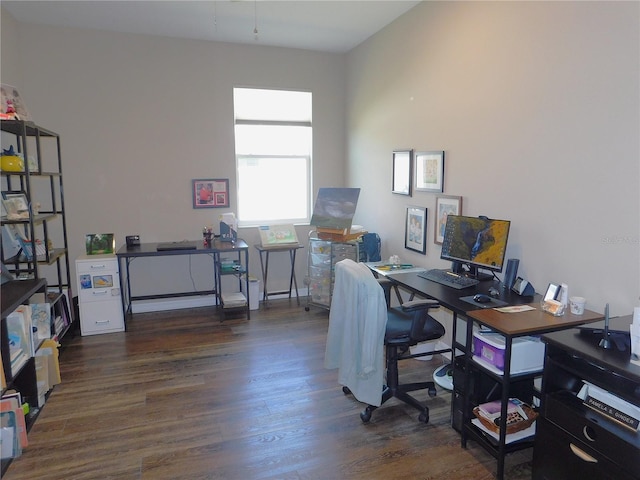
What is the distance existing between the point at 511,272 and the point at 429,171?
4.05ft

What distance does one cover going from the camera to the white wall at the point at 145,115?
430 centimetres

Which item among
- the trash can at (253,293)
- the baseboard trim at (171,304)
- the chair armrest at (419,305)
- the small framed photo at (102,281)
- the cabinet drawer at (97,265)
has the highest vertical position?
the chair armrest at (419,305)

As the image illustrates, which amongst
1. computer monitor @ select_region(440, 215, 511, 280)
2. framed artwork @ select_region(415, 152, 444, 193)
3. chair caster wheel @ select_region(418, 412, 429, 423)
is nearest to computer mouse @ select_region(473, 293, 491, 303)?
computer monitor @ select_region(440, 215, 511, 280)

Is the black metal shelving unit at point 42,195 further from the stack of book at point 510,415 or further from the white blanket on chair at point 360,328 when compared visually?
the stack of book at point 510,415

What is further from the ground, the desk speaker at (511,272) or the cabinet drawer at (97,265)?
the desk speaker at (511,272)

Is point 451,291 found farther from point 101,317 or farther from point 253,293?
point 101,317

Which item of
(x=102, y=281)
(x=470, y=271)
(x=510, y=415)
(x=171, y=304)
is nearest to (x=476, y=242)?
(x=470, y=271)

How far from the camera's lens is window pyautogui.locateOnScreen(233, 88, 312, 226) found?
5.03 metres

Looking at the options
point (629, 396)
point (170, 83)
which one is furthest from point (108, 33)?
point (629, 396)

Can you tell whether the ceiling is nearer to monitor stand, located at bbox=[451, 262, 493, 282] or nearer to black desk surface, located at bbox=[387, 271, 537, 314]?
monitor stand, located at bbox=[451, 262, 493, 282]

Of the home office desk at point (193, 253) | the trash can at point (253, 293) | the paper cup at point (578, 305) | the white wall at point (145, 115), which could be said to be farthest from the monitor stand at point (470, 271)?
the white wall at point (145, 115)

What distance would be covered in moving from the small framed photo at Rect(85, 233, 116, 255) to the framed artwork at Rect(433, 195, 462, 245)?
3049 millimetres

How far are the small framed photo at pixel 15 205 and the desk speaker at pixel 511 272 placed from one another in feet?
11.2

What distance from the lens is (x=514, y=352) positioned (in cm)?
220
